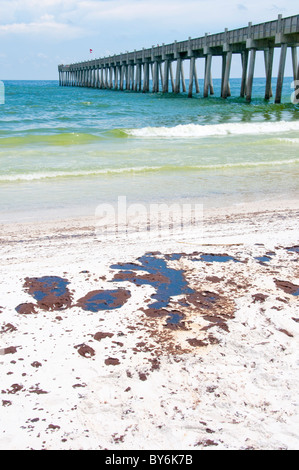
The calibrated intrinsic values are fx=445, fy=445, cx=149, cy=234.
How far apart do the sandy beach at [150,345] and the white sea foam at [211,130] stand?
12.3 m

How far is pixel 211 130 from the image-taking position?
17.4 metres

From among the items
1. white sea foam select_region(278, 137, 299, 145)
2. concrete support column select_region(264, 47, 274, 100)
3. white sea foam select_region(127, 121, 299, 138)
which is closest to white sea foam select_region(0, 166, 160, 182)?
white sea foam select_region(278, 137, 299, 145)

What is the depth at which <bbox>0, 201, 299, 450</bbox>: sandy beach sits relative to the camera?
7.14 ft

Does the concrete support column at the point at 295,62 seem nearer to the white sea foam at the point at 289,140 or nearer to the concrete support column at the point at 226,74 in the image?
the concrete support column at the point at 226,74

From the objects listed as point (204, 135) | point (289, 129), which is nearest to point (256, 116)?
point (289, 129)

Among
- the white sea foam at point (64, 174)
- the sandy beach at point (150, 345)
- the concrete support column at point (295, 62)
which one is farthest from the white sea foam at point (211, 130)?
the concrete support column at point (295, 62)

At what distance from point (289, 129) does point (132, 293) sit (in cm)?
1626

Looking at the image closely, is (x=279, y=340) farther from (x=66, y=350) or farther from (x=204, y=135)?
(x=204, y=135)

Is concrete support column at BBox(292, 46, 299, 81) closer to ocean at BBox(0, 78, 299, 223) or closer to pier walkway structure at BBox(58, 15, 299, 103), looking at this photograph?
pier walkway structure at BBox(58, 15, 299, 103)

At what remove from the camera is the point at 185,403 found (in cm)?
236
